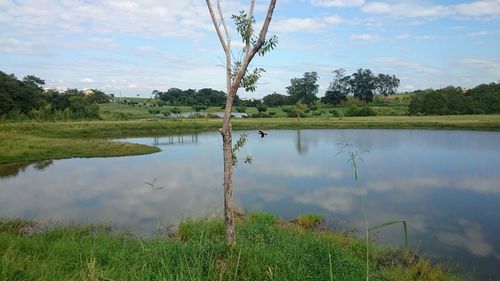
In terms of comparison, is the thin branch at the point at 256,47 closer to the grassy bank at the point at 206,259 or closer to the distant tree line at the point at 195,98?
the grassy bank at the point at 206,259

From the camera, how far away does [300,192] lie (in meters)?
18.1

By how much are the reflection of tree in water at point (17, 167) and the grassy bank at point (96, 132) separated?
116cm

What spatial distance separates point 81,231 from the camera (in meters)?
11.2

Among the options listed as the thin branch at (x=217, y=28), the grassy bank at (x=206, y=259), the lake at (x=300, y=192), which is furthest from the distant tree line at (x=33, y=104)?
the thin branch at (x=217, y=28)

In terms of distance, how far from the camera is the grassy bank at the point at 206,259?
5.41 metres

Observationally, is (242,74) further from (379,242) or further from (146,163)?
(146,163)

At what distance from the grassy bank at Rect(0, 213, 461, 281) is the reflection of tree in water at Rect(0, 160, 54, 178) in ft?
43.7

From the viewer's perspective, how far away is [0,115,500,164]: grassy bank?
98.7 ft

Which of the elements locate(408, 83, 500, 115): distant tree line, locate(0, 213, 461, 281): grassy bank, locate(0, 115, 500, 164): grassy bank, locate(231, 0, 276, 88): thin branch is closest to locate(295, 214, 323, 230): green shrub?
locate(0, 213, 461, 281): grassy bank

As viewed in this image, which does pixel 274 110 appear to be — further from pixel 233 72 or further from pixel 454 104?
pixel 233 72

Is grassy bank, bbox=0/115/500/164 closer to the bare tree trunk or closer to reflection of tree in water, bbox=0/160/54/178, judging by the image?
reflection of tree in water, bbox=0/160/54/178

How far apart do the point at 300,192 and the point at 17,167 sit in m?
17.9

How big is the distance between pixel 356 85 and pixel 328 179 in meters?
102

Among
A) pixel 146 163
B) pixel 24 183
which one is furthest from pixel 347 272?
pixel 146 163
